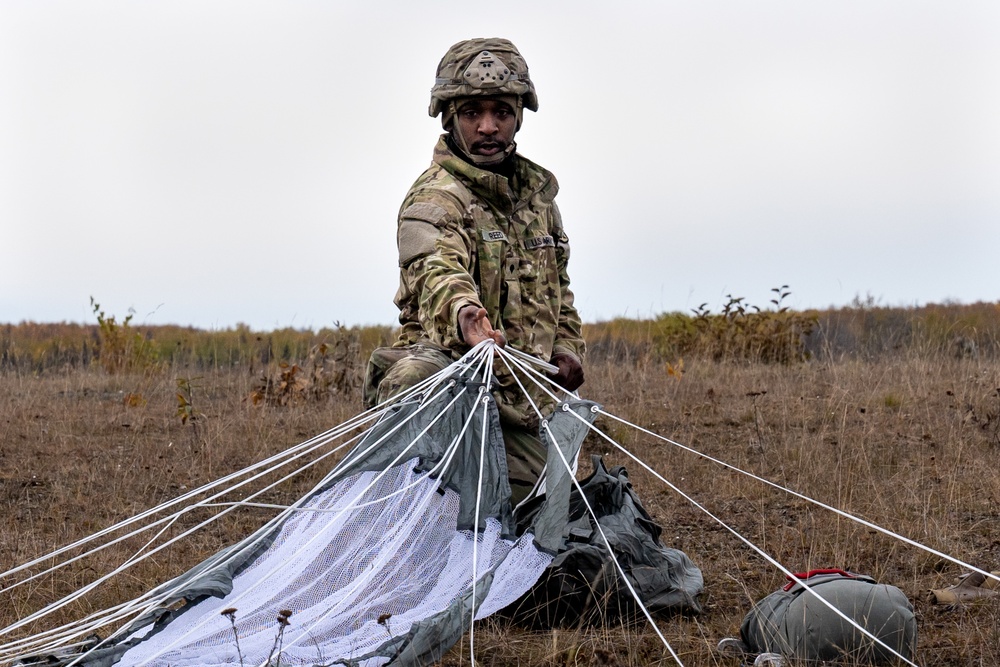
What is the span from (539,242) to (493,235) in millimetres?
265

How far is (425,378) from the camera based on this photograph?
3.96 metres

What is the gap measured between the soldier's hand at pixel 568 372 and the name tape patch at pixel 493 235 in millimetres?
499

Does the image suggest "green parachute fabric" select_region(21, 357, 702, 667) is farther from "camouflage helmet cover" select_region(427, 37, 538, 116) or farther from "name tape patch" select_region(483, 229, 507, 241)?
"camouflage helmet cover" select_region(427, 37, 538, 116)

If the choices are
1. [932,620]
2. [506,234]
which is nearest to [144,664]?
[506,234]

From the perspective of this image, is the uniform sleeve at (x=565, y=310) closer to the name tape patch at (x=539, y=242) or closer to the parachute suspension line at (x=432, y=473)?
the name tape patch at (x=539, y=242)

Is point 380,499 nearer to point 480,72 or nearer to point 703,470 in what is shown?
point 480,72

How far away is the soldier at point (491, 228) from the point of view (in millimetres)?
4184

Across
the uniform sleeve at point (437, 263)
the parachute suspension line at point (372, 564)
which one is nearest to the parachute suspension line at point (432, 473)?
the parachute suspension line at point (372, 564)

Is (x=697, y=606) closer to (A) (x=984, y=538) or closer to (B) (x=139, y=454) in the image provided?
(A) (x=984, y=538)

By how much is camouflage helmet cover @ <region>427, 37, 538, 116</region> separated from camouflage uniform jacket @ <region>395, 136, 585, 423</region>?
22cm

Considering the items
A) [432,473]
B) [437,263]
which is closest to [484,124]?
[437,263]

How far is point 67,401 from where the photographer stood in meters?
8.13

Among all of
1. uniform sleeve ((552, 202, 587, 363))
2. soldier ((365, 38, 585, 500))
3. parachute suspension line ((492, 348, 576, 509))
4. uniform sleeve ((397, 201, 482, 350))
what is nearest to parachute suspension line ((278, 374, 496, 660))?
parachute suspension line ((492, 348, 576, 509))

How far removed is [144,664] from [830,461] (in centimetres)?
367
